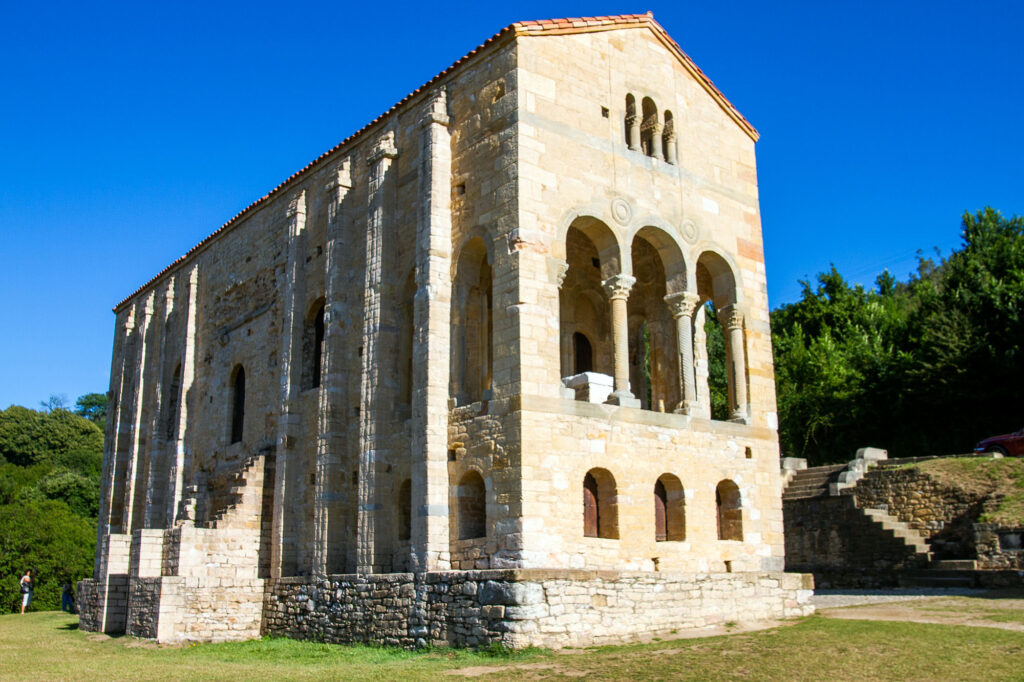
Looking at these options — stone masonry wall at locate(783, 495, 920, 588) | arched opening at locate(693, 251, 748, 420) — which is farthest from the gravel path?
arched opening at locate(693, 251, 748, 420)

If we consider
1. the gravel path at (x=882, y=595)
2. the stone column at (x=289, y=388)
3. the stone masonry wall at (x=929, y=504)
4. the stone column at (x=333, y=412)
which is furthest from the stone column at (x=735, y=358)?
the stone column at (x=289, y=388)

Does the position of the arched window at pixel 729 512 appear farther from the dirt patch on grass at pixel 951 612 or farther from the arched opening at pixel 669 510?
the dirt patch on grass at pixel 951 612

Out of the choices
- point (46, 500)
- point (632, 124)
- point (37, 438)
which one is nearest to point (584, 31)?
point (632, 124)

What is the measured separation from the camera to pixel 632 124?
1795 centimetres

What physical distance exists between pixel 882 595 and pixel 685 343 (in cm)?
721

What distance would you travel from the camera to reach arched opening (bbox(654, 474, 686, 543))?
Answer: 1641 cm

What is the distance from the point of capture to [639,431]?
16000 millimetres

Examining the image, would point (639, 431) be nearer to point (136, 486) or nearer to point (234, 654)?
point (234, 654)

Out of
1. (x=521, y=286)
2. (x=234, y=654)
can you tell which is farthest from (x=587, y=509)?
(x=234, y=654)

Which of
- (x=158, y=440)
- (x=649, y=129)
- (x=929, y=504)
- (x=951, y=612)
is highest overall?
(x=649, y=129)

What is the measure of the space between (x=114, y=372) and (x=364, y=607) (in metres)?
20.9

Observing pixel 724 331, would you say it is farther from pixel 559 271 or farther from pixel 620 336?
pixel 559 271

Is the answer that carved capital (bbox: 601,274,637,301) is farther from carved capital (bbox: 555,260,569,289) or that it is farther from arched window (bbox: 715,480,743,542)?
arched window (bbox: 715,480,743,542)

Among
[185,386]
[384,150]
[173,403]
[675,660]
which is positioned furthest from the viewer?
[173,403]
